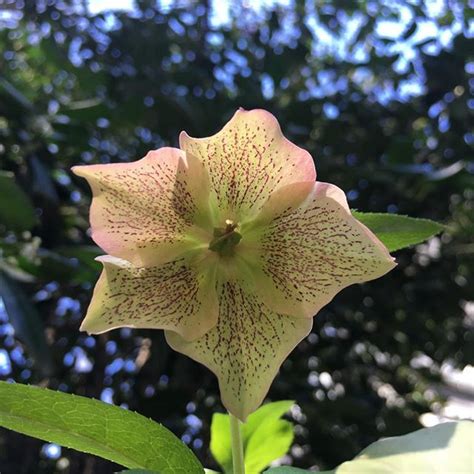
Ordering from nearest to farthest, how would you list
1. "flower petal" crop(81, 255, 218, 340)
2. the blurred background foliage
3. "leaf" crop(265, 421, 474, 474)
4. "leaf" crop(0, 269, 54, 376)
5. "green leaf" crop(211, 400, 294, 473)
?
"leaf" crop(265, 421, 474, 474) < "flower petal" crop(81, 255, 218, 340) < "green leaf" crop(211, 400, 294, 473) < "leaf" crop(0, 269, 54, 376) < the blurred background foliage

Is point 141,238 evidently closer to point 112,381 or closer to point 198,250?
point 198,250

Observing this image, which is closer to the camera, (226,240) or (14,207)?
(226,240)

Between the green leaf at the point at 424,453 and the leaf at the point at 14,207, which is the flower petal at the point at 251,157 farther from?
the leaf at the point at 14,207

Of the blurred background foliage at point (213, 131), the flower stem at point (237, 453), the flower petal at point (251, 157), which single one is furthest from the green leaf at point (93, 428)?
the blurred background foliage at point (213, 131)

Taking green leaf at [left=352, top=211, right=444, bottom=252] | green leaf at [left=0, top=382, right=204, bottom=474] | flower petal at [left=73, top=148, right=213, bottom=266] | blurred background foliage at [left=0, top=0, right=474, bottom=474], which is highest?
green leaf at [left=352, top=211, right=444, bottom=252]

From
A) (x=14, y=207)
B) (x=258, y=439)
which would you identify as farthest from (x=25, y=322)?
(x=258, y=439)

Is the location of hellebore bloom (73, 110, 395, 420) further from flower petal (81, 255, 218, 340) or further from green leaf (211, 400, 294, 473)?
green leaf (211, 400, 294, 473)

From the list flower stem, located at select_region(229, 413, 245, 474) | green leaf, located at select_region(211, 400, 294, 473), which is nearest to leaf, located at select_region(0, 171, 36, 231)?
green leaf, located at select_region(211, 400, 294, 473)

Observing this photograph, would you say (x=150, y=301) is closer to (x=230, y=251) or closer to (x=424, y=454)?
(x=230, y=251)
